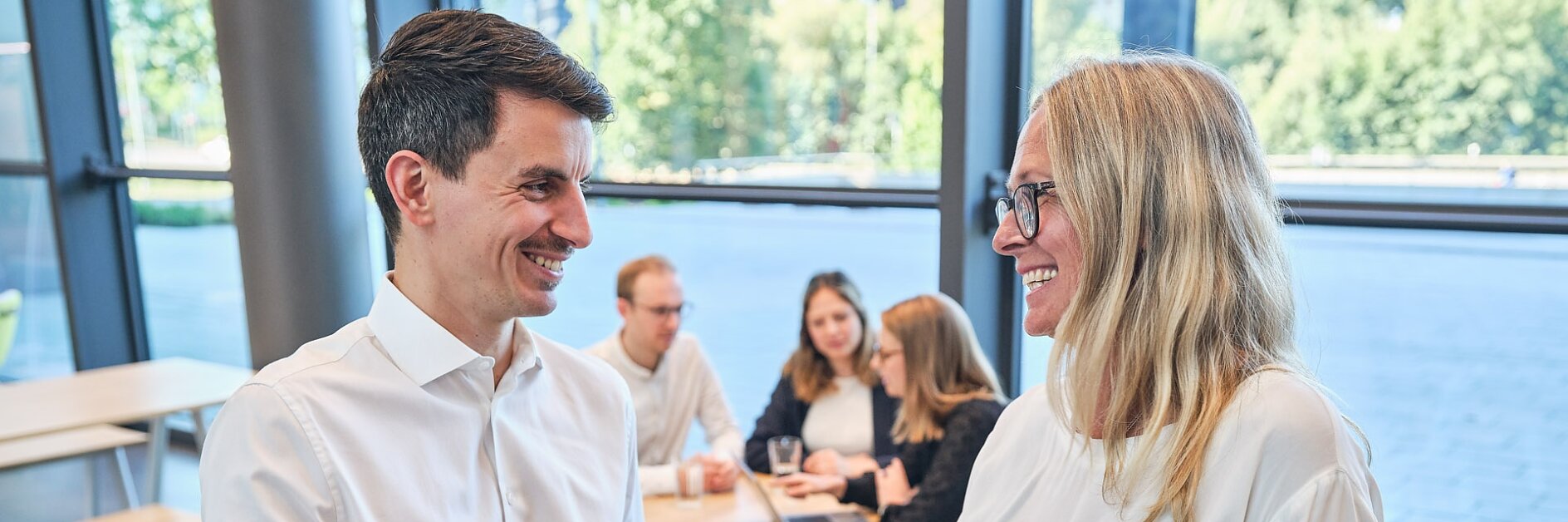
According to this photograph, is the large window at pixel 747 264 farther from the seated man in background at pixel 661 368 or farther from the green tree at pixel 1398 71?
the green tree at pixel 1398 71

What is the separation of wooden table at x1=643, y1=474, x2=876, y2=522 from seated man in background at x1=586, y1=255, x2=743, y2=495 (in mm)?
622

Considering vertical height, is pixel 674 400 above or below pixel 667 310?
below

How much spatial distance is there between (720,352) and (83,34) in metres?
3.82

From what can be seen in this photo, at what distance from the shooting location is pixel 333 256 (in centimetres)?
423

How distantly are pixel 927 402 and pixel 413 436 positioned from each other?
1.92 meters

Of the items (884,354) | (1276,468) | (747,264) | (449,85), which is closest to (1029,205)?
(1276,468)

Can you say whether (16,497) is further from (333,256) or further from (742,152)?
(742,152)

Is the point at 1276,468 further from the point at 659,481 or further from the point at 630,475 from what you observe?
the point at 659,481

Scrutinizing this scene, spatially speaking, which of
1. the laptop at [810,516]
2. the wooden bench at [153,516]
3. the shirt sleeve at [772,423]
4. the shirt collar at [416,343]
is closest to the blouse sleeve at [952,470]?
the laptop at [810,516]

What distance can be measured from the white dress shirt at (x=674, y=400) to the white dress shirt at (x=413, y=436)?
79.3 inches

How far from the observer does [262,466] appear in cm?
121

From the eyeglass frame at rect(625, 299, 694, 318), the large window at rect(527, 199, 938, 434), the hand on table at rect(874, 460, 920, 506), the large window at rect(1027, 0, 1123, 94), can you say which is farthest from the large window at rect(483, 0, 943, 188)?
→ the hand on table at rect(874, 460, 920, 506)

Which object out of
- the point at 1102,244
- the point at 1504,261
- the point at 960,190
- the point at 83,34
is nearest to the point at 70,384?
the point at 83,34

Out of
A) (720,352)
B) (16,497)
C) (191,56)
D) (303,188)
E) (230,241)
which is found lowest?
(16,497)
